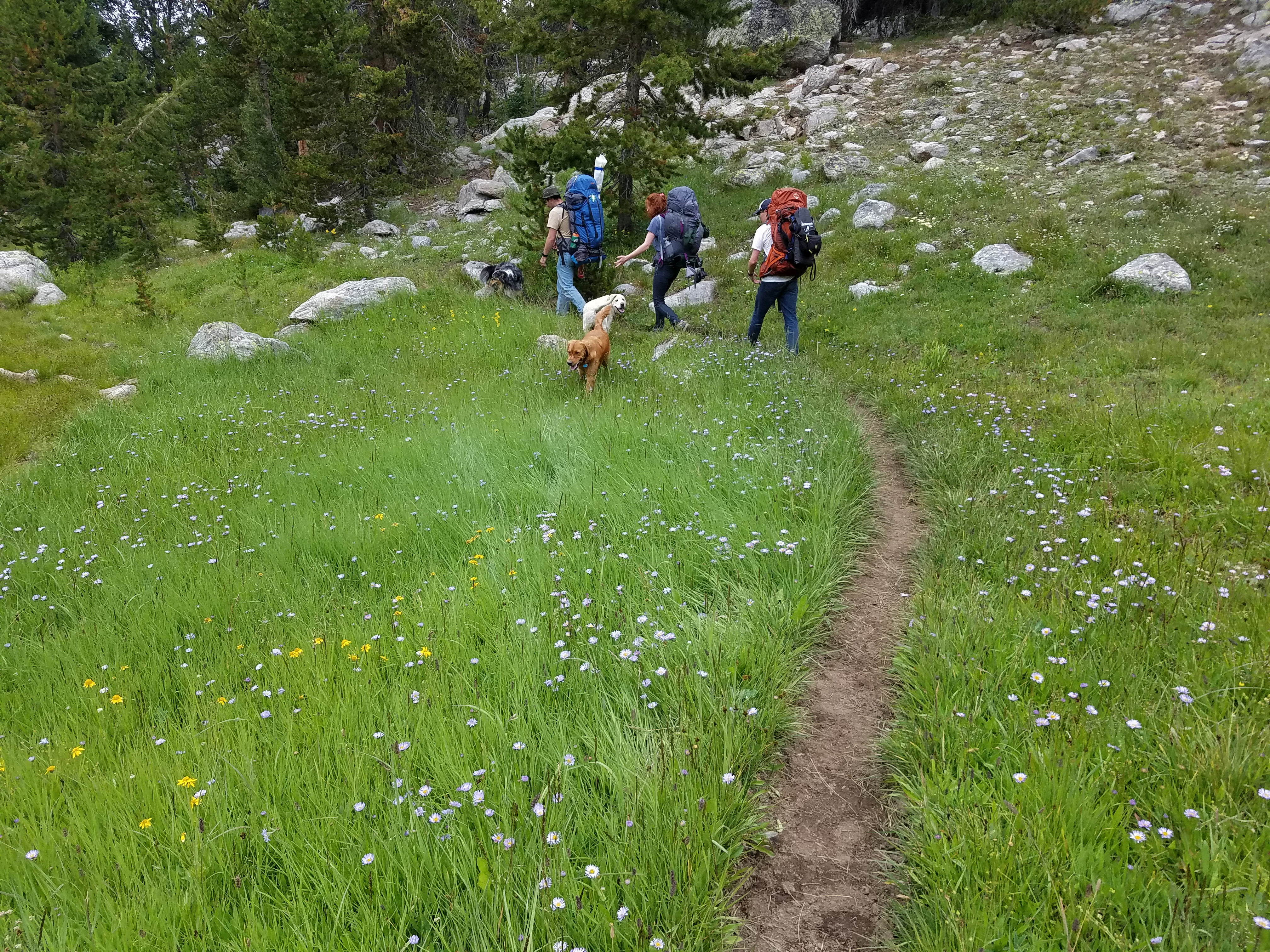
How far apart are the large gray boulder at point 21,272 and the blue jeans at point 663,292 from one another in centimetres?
1661

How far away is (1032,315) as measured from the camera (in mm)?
9805

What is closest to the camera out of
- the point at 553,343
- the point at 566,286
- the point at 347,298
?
the point at 553,343

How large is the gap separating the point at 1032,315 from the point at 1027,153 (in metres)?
8.75

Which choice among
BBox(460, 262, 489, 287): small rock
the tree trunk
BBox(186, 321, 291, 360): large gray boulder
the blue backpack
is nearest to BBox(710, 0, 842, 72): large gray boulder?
the tree trunk

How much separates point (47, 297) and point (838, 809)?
21157 mm

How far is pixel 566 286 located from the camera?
1198 cm

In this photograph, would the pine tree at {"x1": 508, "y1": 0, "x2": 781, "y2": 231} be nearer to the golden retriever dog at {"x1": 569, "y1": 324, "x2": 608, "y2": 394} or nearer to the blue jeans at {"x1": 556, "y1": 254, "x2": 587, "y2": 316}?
the blue jeans at {"x1": 556, "y1": 254, "x2": 587, "y2": 316}

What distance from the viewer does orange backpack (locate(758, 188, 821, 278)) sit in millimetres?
8219

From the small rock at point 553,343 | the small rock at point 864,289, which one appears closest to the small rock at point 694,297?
the small rock at point 864,289

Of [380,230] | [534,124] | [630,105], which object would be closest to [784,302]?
[630,105]

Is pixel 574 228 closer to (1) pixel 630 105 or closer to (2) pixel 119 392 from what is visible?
(1) pixel 630 105

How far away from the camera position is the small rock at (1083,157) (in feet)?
47.3

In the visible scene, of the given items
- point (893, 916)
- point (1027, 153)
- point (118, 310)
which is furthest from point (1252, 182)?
point (118, 310)

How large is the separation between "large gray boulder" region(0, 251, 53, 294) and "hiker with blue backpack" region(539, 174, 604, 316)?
14.7 m
